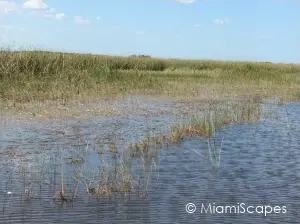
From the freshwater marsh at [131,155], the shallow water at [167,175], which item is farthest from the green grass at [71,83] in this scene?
the shallow water at [167,175]

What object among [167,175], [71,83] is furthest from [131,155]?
[71,83]

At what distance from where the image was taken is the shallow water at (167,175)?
568 cm

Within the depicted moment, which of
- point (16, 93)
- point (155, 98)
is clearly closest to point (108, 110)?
point (16, 93)

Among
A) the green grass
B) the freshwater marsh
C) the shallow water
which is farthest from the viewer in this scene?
the green grass

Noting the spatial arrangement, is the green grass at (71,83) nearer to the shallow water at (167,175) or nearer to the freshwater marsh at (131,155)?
the freshwater marsh at (131,155)

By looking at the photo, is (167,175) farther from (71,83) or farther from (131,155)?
(71,83)

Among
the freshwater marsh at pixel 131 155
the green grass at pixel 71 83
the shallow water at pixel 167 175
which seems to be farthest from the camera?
the green grass at pixel 71 83

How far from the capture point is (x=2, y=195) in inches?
244

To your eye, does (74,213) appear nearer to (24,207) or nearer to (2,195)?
(24,207)

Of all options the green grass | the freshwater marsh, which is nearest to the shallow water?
the freshwater marsh

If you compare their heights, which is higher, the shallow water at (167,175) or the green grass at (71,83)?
the green grass at (71,83)

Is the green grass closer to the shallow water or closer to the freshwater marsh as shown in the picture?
the freshwater marsh

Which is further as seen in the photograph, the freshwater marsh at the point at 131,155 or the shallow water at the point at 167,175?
the freshwater marsh at the point at 131,155

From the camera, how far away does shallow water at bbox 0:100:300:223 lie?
5.68 m
